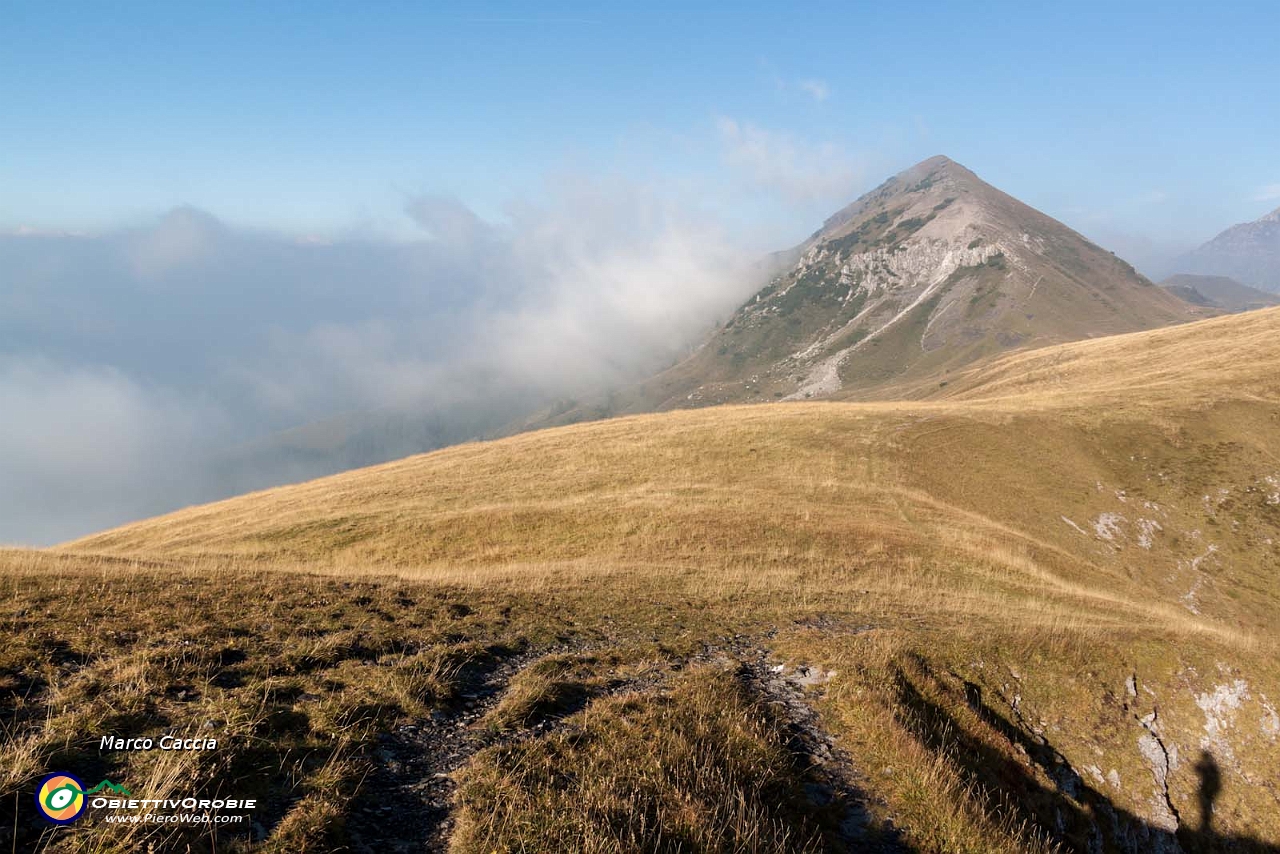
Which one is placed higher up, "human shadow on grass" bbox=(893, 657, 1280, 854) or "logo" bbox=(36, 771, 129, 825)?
"logo" bbox=(36, 771, 129, 825)

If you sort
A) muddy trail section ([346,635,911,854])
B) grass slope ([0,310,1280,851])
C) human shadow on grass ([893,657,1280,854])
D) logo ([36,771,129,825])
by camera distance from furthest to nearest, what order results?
human shadow on grass ([893,657,1280,854])
grass slope ([0,310,1280,851])
muddy trail section ([346,635,911,854])
logo ([36,771,129,825])

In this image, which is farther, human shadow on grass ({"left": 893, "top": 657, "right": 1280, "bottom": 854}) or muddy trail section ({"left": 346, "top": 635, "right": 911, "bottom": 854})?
human shadow on grass ({"left": 893, "top": 657, "right": 1280, "bottom": 854})

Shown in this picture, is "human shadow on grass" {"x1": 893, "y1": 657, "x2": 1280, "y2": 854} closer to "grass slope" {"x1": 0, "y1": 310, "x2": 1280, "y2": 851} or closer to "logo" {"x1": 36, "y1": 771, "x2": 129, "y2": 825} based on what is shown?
"grass slope" {"x1": 0, "y1": 310, "x2": 1280, "y2": 851}

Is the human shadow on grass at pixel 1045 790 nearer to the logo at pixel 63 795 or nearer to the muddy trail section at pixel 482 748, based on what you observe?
the muddy trail section at pixel 482 748

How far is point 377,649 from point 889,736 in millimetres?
12558

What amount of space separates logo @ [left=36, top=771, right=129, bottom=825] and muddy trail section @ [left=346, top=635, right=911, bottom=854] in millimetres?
3326

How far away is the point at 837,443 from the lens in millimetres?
55062

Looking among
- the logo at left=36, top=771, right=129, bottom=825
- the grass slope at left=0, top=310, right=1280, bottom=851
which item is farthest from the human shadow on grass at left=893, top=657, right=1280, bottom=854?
the logo at left=36, top=771, right=129, bottom=825

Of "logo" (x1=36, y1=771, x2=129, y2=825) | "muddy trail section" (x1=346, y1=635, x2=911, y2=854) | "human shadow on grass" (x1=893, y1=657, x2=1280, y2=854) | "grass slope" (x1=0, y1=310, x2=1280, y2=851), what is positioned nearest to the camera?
"logo" (x1=36, y1=771, x2=129, y2=825)

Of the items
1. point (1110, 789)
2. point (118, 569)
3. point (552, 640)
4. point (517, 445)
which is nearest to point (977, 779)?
point (1110, 789)

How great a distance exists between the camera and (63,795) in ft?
27.5

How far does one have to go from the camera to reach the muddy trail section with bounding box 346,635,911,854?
30.4 feet

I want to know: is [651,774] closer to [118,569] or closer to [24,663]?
[24,663]

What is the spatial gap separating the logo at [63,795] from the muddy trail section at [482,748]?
3326 mm
